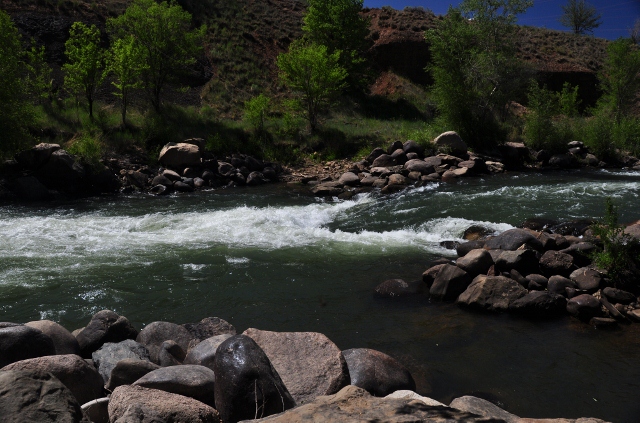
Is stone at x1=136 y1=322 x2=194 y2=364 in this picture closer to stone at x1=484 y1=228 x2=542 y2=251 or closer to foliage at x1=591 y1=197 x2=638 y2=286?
stone at x1=484 y1=228 x2=542 y2=251

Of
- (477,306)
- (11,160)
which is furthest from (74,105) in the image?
(477,306)

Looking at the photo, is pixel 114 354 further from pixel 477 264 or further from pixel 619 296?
pixel 619 296

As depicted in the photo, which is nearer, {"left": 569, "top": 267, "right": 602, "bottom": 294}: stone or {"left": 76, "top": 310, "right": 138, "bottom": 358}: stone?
{"left": 76, "top": 310, "right": 138, "bottom": 358}: stone

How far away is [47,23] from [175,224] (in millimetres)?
27605

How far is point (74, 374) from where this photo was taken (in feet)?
15.5

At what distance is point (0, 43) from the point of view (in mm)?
19938

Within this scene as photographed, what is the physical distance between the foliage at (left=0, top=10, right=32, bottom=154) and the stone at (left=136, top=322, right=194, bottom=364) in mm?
15434

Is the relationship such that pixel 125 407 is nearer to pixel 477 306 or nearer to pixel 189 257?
pixel 477 306

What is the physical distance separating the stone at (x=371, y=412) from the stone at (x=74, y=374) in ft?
7.01

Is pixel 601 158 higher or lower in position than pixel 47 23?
lower

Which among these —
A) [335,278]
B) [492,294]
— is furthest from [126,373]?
[492,294]

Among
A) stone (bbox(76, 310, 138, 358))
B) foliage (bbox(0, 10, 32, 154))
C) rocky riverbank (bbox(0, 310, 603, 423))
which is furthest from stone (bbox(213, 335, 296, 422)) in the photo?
foliage (bbox(0, 10, 32, 154))

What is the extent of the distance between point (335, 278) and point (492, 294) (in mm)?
2993

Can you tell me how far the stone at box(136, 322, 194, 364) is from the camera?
652 centimetres
